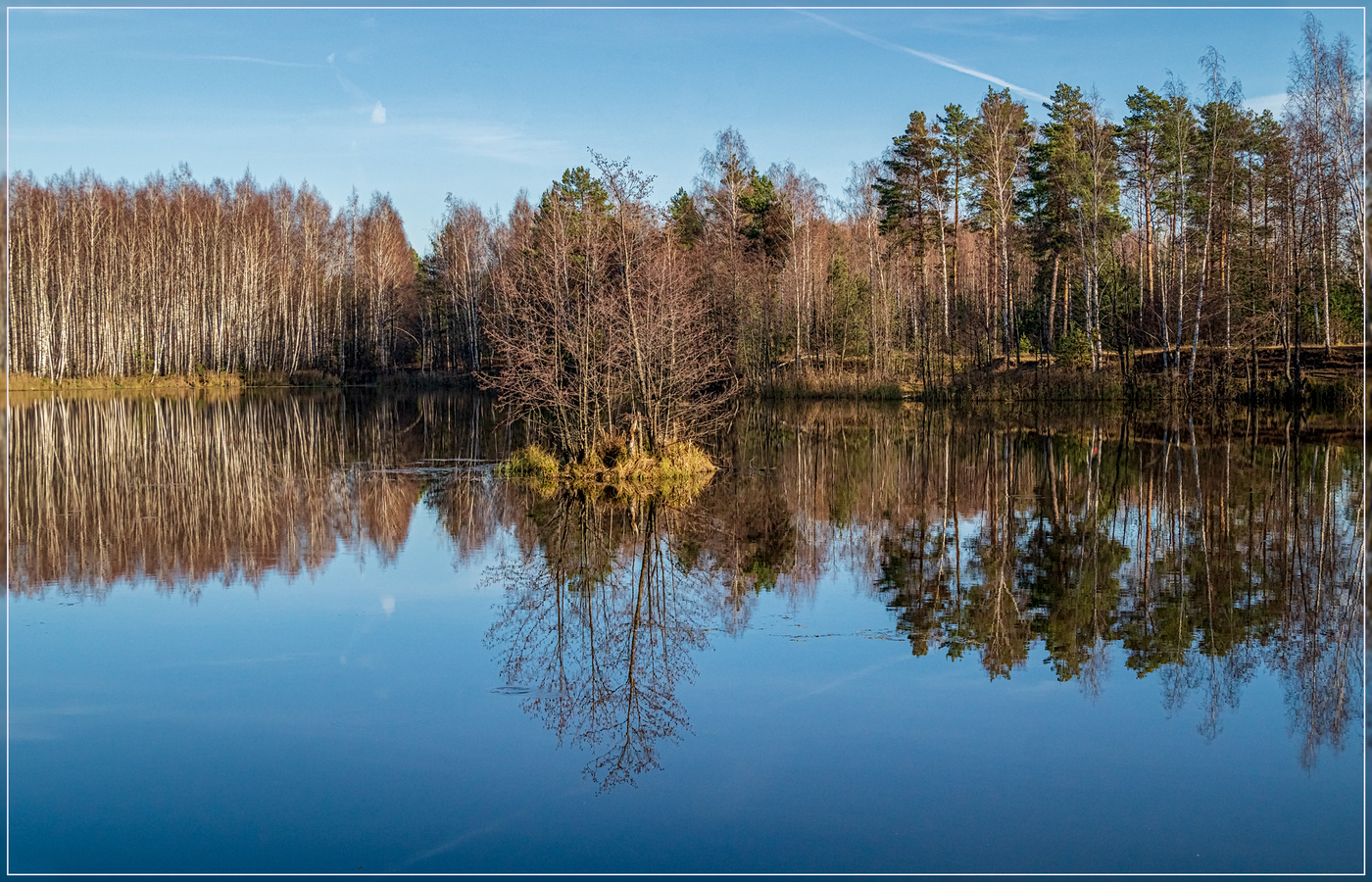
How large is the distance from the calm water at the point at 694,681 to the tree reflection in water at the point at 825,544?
2.9 inches

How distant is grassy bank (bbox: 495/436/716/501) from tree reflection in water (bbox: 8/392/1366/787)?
662mm

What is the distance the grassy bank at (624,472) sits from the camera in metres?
20.0

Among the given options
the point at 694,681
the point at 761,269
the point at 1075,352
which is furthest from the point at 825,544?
the point at 761,269

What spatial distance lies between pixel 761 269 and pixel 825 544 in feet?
124

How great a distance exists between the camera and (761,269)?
51.7m

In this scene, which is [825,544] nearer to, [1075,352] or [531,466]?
[531,466]

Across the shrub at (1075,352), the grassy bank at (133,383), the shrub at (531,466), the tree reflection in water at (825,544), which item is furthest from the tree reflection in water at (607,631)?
the grassy bank at (133,383)

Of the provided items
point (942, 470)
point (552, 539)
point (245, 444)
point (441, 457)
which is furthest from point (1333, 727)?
point (245, 444)

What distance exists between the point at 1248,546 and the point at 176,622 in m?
12.6

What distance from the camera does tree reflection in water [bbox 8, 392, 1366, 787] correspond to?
31.3 feet

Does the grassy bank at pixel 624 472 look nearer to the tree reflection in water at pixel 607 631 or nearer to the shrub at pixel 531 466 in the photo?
the shrub at pixel 531 466

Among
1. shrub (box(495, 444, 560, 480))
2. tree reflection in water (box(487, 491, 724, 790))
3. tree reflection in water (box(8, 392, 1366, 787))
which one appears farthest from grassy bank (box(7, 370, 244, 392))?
tree reflection in water (box(487, 491, 724, 790))

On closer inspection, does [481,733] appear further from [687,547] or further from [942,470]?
[942,470]

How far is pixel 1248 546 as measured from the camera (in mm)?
14086
